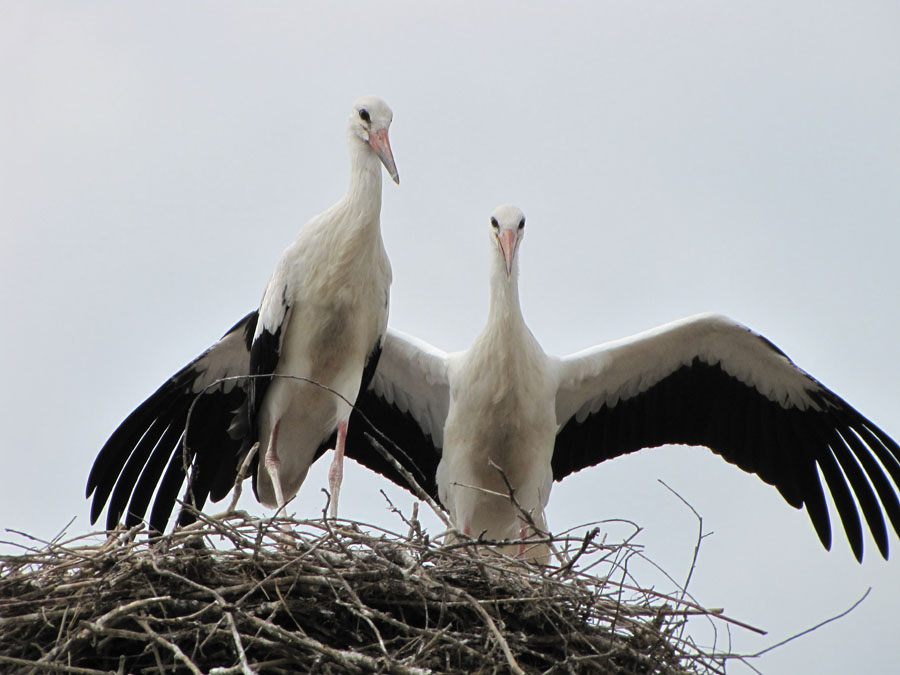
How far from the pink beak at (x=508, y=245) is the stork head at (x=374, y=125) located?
71 centimetres

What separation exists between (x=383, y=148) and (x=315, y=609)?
2.39m

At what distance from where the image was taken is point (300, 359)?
6035 millimetres

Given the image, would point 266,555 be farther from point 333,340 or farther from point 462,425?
point 462,425

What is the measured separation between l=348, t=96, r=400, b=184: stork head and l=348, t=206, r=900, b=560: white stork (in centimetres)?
72

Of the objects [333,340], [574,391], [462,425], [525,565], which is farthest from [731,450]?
[525,565]

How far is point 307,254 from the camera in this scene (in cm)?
599

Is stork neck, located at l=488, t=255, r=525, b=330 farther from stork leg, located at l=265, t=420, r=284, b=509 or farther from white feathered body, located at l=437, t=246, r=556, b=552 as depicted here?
stork leg, located at l=265, t=420, r=284, b=509

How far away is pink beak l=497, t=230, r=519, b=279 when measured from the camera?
20.7ft

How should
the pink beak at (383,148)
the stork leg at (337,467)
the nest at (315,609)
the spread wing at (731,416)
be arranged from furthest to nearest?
the spread wing at (731,416) < the stork leg at (337,467) < the pink beak at (383,148) < the nest at (315,609)

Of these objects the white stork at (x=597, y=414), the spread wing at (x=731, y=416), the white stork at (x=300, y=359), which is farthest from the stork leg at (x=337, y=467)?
the spread wing at (x=731, y=416)

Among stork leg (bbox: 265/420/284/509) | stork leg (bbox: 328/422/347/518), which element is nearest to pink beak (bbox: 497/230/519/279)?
stork leg (bbox: 328/422/347/518)

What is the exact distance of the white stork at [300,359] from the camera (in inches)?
234

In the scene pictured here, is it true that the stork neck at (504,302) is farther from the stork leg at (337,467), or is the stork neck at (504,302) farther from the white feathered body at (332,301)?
the stork leg at (337,467)

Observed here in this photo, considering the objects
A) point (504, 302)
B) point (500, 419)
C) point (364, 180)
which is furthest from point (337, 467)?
point (364, 180)
